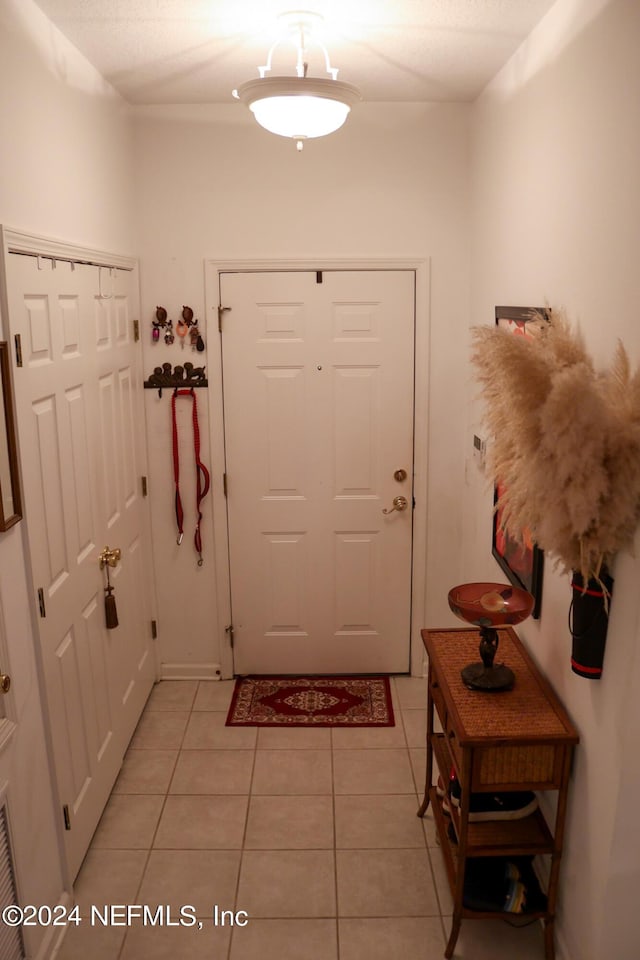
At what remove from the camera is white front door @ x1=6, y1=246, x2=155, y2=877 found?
2.29 m

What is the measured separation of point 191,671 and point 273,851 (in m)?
1.33

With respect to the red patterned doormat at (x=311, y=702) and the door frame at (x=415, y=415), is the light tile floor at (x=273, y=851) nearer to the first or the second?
the red patterned doormat at (x=311, y=702)

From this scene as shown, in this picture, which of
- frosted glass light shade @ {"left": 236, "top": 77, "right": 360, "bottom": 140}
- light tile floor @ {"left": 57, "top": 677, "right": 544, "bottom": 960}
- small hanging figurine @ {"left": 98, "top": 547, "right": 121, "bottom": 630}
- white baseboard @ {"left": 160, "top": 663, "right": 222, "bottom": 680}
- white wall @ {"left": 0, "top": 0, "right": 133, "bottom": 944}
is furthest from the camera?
white baseboard @ {"left": 160, "top": 663, "right": 222, "bottom": 680}

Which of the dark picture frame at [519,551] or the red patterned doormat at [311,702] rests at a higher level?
the dark picture frame at [519,551]

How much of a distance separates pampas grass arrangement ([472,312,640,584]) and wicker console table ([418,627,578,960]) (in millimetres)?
563

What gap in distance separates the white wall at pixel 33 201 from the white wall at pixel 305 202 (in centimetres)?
67

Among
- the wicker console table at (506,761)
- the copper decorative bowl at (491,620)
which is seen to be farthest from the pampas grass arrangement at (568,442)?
the wicker console table at (506,761)

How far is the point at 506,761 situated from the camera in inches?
84.2

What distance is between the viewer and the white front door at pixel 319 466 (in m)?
3.56

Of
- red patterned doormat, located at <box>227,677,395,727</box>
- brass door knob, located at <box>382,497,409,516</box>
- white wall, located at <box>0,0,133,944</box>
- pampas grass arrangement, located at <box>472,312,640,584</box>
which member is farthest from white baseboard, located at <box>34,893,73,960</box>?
brass door knob, located at <box>382,497,409,516</box>

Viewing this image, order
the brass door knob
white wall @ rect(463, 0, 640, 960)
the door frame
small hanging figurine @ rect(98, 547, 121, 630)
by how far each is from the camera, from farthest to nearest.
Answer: the brass door knob < the door frame < small hanging figurine @ rect(98, 547, 121, 630) < white wall @ rect(463, 0, 640, 960)

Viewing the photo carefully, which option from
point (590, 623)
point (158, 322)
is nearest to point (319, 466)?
point (158, 322)

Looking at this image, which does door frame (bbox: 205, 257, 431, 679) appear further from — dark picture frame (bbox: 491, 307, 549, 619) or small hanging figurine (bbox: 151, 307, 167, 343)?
dark picture frame (bbox: 491, 307, 549, 619)

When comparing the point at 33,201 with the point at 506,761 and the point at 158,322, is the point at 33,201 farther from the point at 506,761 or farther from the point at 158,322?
the point at 506,761
